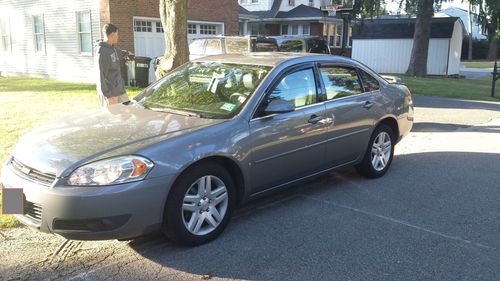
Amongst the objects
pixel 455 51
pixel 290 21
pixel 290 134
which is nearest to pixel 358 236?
pixel 290 134

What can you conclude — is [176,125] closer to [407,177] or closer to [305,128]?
[305,128]

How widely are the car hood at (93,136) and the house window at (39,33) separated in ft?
58.8

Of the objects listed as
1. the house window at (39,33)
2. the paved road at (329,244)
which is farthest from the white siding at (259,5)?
the paved road at (329,244)

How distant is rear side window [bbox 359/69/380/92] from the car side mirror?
1.74 metres

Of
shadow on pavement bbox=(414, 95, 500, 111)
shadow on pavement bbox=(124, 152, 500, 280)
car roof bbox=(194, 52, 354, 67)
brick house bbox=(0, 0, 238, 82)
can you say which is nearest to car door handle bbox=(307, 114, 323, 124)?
car roof bbox=(194, 52, 354, 67)

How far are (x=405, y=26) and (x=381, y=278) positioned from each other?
2880cm

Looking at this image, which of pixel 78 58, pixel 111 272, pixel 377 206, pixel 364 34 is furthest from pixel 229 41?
pixel 364 34

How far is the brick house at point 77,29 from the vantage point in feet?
59.1

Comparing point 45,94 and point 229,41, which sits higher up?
point 229,41

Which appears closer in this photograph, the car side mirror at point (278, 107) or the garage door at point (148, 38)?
the car side mirror at point (278, 107)

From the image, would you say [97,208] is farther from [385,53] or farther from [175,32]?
[385,53]

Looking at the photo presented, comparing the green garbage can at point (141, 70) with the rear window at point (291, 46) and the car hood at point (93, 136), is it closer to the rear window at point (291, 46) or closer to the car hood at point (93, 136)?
the rear window at point (291, 46)

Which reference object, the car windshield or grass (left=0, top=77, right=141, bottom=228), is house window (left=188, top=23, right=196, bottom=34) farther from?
the car windshield

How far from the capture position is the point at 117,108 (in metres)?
4.97
